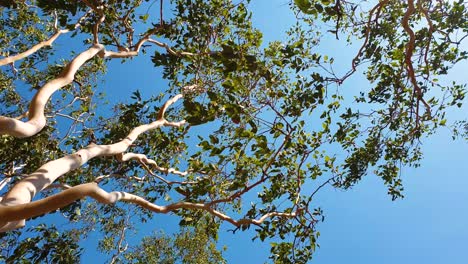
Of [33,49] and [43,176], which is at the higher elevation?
[33,49]

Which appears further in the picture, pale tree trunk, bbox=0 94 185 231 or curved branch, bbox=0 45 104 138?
curved branch, bbox=0 45 104 138

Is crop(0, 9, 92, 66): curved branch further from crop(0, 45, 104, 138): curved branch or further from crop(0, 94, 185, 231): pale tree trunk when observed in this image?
crop(0, 94, 185, 231): pale tree trunk

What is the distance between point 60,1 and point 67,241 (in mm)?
3669

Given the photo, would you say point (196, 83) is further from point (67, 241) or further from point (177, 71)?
point (67, 241)

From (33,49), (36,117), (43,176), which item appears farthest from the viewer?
(33,49)

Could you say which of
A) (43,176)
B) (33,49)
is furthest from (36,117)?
(33,49)

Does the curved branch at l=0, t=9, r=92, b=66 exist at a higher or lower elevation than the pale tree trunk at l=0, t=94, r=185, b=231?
higher

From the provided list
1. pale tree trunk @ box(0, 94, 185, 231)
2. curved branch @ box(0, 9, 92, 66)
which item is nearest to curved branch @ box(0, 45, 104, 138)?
pale tree trunk @ box(0, 94, 185, 231)

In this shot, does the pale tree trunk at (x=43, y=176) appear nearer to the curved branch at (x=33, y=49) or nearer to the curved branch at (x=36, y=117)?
the curved branch at (x=36, y=117)

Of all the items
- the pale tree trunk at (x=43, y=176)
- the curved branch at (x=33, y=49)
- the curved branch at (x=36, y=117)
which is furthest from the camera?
the curved branch at (x=33, y=49)

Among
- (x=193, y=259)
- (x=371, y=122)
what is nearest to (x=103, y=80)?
(x=193, y=259)

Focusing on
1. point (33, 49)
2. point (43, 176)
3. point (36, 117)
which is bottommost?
point (43, 176)

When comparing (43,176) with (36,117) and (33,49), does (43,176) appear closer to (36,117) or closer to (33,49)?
(36,117)

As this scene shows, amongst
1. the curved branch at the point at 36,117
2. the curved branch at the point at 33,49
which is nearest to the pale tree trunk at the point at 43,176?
the curved branch at the point at 36,117
